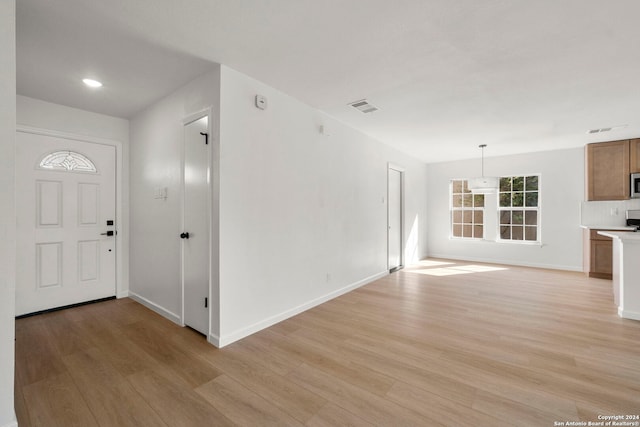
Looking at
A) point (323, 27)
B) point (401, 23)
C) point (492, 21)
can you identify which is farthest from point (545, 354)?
point (323, 27)

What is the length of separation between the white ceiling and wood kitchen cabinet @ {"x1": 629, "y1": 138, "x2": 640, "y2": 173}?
1.94 metres

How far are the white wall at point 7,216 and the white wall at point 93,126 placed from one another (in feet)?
8.27

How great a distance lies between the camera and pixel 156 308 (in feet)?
11.5

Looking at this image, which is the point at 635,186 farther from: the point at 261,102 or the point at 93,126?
the point at 93,126

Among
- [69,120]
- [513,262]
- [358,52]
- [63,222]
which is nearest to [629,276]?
[513,262]

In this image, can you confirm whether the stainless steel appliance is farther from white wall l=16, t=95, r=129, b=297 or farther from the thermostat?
white wall l=16, t=95, r=129, b=297

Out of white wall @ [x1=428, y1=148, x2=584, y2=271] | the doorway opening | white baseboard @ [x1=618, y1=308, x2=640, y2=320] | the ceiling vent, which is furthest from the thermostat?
white wall @ [x1=428, y1=148, x2=584, y2=271]

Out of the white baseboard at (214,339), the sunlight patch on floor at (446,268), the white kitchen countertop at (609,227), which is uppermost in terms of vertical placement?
the white kitchen countertop at (609,227)

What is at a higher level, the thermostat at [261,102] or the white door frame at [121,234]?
the thermostat at [261,102]

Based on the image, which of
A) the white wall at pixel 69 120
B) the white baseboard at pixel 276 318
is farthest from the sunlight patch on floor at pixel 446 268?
the white wall at pixel 69 120

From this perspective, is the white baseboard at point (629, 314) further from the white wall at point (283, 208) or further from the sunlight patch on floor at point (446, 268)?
the white wall at point (283, 208)

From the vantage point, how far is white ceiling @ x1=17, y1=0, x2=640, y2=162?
1.92 metres

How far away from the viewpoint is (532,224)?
6492mm

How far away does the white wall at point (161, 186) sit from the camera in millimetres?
3027
